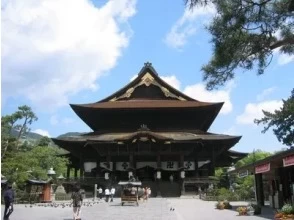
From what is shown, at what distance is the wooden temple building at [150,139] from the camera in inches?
1731

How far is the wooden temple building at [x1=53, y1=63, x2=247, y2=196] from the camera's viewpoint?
44.0 m

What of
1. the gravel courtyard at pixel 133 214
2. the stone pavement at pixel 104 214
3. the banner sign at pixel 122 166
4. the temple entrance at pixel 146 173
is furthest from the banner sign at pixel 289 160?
the temple entrance at pixel 146 173

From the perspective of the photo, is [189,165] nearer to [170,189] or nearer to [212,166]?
[212,166]

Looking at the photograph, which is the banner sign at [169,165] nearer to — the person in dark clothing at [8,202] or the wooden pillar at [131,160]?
→ the wooden pillar at [131,160]

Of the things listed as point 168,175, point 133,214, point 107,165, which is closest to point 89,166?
point 107,165

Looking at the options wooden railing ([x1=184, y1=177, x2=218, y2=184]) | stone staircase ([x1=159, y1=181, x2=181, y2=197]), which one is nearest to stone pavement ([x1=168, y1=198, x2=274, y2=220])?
stone staircase ([x1=159, y1=181, x2=181, y2=197])

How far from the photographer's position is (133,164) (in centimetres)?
4438

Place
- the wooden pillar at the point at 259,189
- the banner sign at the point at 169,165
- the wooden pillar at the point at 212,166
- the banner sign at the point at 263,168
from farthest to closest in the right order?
the wooden pillar at the point at 212,166, the banner sign at the point at 169,165, the wooden pillar at the point at 259,189, the banner sign at the point at 263,168

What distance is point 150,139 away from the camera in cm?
4353

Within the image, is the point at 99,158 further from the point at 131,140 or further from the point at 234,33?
the point at 234,33

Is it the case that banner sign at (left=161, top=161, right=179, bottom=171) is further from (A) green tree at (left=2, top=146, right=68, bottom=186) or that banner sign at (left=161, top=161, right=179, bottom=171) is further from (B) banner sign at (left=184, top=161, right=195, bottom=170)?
(A) green tree at (left=2, top=146, right=68, bottom=186)

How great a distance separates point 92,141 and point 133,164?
496 centimetres

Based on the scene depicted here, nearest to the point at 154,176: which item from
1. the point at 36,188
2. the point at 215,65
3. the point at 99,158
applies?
the point at 99,158

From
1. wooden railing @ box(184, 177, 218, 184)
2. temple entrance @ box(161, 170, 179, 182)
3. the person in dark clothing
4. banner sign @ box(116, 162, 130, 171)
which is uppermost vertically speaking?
banner sign @ box(116, 162, 130, 171)
